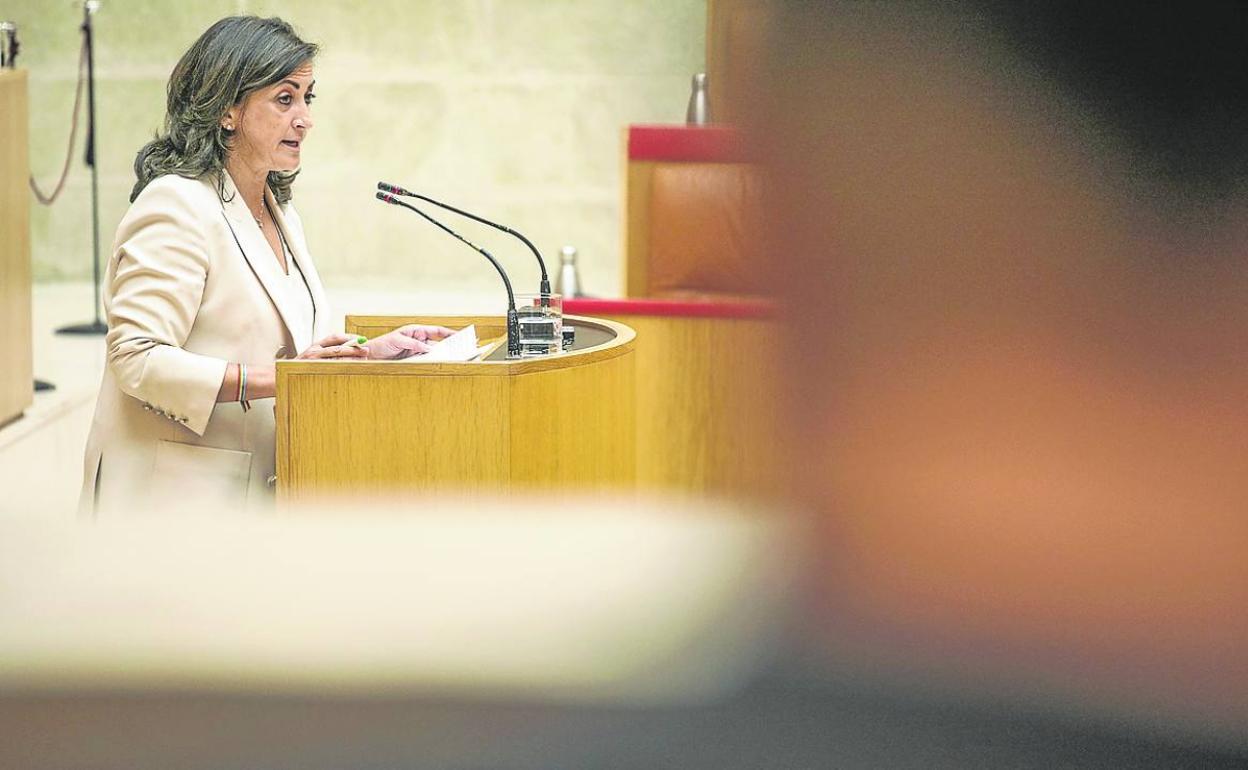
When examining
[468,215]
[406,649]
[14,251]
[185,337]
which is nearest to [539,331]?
[468,215]

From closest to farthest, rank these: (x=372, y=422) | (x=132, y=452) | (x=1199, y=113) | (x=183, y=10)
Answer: (x=1199, y=113) → (x=132, y=452) → (x=372, y=422) → (x=183, y=10)

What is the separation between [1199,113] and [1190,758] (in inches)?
4.9

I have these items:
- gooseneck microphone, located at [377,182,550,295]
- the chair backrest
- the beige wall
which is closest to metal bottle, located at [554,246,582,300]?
the chair backrest

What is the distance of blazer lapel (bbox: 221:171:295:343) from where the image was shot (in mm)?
1992

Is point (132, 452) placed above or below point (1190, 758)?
below

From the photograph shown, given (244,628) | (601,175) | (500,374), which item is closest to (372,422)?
(500,374)

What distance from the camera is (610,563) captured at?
323mm

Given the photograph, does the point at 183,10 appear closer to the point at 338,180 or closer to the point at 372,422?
the point at 338,180

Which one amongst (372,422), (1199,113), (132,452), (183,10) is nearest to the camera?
(1199,113)

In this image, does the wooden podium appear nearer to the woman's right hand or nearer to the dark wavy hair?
the woman's right hand

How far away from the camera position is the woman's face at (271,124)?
2074mm

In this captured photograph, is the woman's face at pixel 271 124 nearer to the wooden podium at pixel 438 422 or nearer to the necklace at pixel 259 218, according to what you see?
the necklace at pixel 259 218

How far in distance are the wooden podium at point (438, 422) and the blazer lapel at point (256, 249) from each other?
113 millimetres

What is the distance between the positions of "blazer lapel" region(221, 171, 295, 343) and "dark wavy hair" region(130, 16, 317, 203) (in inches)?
0.9
